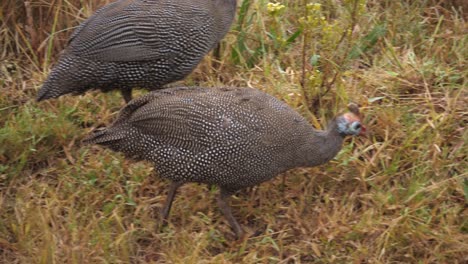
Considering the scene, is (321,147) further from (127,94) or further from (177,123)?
(127,94)

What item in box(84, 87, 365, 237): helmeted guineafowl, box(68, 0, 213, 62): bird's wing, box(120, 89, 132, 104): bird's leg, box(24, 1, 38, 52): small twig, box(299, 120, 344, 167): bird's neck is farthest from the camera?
box(24, 1, 38, 52): small twig

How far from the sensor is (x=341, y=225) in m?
4.33

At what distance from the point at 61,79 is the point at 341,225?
5.60 feet

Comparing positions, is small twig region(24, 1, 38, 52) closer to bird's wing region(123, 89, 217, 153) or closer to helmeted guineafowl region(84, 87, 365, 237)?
helmeted guineafowl region(84, 87, 365, 237)

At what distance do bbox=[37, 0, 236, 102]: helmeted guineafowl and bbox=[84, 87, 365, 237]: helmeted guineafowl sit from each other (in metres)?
0.43

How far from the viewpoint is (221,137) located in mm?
4148

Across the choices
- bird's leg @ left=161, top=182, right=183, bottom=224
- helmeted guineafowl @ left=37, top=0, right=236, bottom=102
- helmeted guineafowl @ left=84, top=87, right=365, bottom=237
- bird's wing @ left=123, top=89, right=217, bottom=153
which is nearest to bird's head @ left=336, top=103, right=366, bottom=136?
helmeted guineafowl @ left=84, top=87, right=365, bottom=237

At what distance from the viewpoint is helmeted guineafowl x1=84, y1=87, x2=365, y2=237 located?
4.16 m

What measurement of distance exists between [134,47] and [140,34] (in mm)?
77

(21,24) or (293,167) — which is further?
(21,24)

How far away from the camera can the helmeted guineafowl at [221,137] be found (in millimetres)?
4160

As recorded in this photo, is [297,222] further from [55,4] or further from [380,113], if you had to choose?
[55,4]

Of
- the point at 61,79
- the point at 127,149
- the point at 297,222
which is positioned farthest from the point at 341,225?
the point at 61,79

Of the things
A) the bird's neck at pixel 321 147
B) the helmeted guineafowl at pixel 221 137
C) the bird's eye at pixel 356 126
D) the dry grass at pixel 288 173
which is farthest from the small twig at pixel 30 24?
the bird's eye at pixel 356 126
